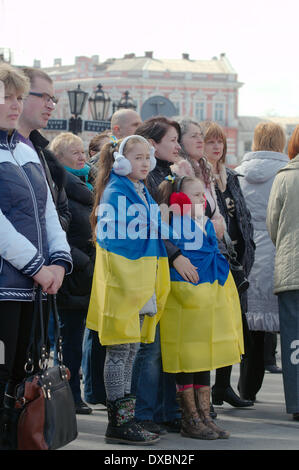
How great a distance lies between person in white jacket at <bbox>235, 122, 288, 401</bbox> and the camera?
6438 mm

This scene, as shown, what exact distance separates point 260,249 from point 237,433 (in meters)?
1.83

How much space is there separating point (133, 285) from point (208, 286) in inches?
22.4

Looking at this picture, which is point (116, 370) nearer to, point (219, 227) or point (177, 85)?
point (219, 227)

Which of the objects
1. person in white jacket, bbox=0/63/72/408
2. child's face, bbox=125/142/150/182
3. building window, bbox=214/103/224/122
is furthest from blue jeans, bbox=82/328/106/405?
building window, bbox=214/103/224/122

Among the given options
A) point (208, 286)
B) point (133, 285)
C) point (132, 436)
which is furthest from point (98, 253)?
point (132, 436)

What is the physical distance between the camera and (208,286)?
5.14m

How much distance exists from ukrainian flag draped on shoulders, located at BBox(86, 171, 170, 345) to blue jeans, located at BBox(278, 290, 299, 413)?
1189 mm

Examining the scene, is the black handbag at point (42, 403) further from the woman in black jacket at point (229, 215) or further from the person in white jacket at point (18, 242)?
the woman in black jacket at point (229, 215)

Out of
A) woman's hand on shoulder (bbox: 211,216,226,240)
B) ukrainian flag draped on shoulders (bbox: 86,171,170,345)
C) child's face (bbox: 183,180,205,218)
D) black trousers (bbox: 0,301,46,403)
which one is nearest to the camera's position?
black trousers (bbox: 0,301,46,403)

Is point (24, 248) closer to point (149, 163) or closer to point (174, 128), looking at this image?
point (149, 163)

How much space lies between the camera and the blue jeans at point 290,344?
5.75 metres

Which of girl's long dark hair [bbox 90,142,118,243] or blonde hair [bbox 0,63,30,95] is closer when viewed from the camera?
blonde hair [bbox 0,63,30,95]

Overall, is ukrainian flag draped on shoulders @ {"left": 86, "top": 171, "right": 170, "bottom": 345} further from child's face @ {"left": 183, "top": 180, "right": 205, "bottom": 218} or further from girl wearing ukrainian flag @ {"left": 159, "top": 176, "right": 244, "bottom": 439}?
child's face @ {"left": 183, "top": 180, "right": 205, "bottom": 218}

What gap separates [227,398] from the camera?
20.5 ft
